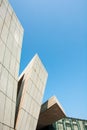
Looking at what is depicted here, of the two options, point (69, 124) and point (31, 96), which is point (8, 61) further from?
point (69, 124)

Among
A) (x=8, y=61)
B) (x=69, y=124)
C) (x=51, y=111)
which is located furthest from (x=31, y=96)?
(x=69, y=124)

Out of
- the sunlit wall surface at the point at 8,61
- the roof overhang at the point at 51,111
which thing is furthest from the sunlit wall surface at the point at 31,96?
the sunlit wall surface at the point at 8,61

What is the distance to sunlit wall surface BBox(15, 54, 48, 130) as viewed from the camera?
58.2ft

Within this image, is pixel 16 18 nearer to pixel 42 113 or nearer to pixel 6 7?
pixel 6 7

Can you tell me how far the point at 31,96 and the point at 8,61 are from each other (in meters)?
Result: 5.22

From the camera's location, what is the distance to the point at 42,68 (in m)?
23.3

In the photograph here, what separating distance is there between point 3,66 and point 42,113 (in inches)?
438

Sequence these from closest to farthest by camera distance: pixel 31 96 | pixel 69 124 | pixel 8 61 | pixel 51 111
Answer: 1. pixel 8 61
2. pixel 31 96
3. pixel 51 111
4. pixel 69 124

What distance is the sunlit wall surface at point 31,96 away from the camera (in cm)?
1774

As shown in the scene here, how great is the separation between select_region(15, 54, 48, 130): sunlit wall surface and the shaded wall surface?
29.5ft

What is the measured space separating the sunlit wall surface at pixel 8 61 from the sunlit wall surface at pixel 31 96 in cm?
196

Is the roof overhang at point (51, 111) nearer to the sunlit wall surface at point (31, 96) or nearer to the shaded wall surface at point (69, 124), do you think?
the sunlit wall surface at point (31, 96)

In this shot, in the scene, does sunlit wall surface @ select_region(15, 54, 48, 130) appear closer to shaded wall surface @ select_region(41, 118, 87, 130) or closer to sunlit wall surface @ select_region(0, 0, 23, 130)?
sunlit wall surface @ select_region(0, 0, 23, 130)

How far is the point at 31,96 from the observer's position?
19.7m
